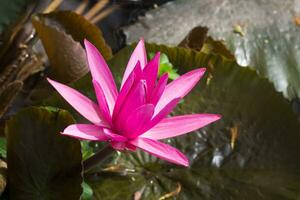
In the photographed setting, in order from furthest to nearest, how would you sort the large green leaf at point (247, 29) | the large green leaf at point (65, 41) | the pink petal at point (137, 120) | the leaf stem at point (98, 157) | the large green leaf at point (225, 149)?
the large green leaf at point (247, 29), the large green leaf at point (65, 41), the large green leaf at point (225, 149), the leaf stem at point (98, 157), the pink petal at point (137, 120)

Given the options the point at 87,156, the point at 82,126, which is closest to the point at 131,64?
the point at 82,126

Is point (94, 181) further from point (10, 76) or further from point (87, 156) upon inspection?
point (10, 76)

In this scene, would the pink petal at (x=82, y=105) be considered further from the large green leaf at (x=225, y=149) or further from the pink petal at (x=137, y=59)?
the large green leaf at (x=225, y=149)

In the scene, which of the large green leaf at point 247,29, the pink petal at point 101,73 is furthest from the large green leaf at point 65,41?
the pink petal at point 101,73

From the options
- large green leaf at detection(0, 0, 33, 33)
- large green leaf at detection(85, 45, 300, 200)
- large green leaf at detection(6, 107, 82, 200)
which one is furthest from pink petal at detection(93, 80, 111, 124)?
large green leaf at detection(0, 0, 33, 33)

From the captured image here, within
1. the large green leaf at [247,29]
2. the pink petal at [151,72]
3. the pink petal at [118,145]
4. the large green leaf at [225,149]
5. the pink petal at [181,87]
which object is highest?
the pink petal at [151,72]

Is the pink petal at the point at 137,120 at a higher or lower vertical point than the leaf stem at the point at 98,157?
higher

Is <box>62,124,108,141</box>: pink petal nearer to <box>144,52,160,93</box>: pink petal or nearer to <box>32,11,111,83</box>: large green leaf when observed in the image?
<box>144,52,160,93</box>: pink petal

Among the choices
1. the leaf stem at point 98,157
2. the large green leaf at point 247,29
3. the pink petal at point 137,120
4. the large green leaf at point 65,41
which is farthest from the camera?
the large green leaf at point 247,29
